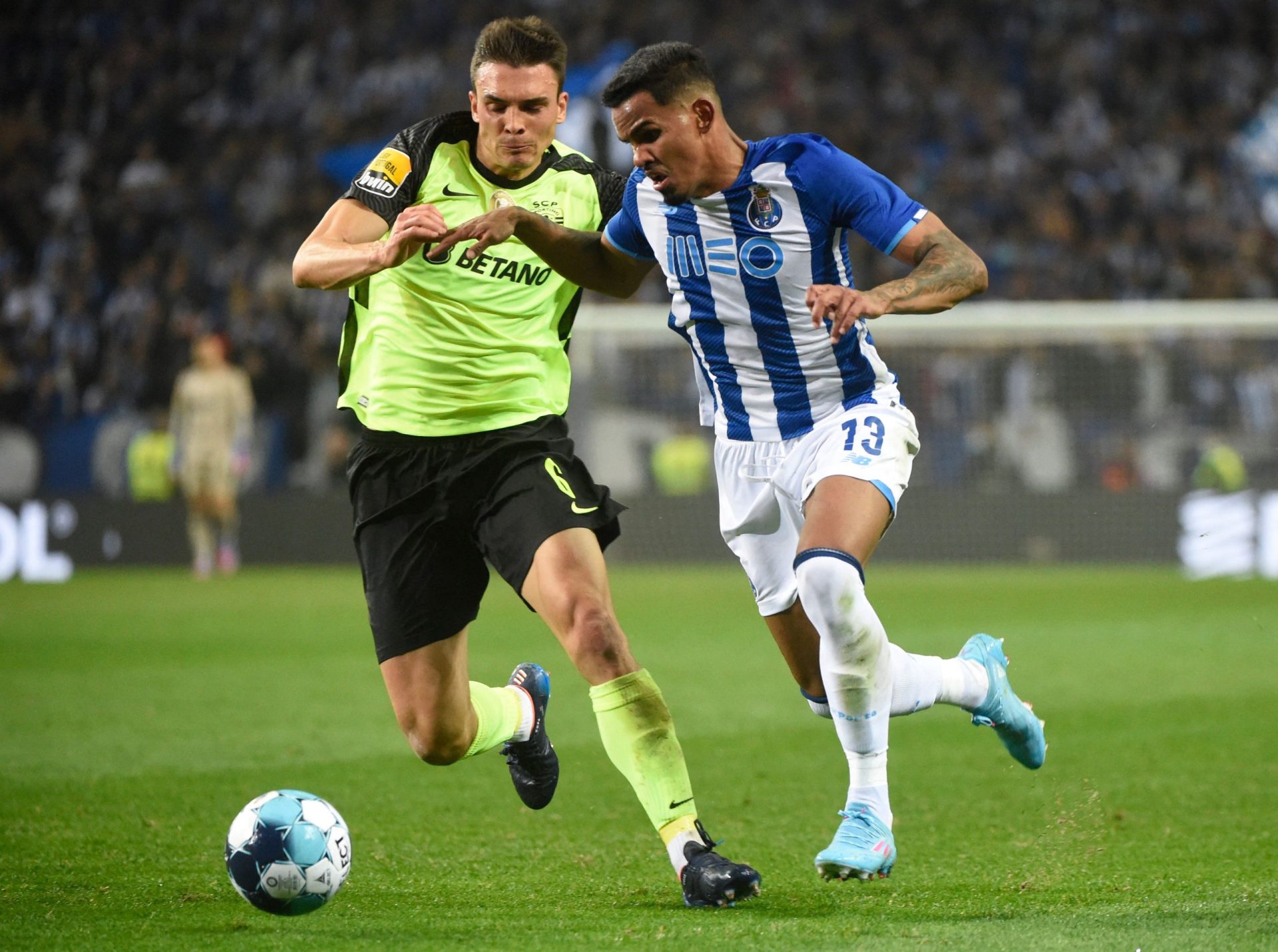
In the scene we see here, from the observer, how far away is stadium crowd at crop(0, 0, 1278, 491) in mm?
20047

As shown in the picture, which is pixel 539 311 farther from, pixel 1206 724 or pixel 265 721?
pixel 1206 724

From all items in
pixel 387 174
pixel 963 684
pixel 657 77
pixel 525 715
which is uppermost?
pixel 657 77

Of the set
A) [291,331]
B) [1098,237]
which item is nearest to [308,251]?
[291,331]

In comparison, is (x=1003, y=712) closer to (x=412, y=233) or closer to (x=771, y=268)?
(x=771, y=268)

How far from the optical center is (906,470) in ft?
15.4

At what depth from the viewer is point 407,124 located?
22859 millimetres

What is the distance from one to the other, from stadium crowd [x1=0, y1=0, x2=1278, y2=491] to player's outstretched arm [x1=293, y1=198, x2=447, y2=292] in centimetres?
1394

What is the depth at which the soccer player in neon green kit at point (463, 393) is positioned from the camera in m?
4.84

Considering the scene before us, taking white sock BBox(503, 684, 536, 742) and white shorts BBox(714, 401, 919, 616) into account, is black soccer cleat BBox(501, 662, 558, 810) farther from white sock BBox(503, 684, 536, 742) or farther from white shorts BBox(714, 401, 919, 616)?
white shorts BBox(714, 401, 919, 616)

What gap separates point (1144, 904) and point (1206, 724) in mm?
3815

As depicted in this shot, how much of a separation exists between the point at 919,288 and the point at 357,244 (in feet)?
5.40

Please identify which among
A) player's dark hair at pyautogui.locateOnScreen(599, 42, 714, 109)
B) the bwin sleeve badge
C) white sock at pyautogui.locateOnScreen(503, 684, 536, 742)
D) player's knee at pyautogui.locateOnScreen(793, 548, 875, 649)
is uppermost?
player's dark hair at pyautogui.locateOnScreen(599, 42, 714, 109)

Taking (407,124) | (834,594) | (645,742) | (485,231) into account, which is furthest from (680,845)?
(407,124)

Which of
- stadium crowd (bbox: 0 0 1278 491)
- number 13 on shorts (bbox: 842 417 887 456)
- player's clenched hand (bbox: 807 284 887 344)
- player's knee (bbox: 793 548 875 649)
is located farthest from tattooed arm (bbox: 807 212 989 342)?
stadium crowd (bbox: 0 0 1278 491)
